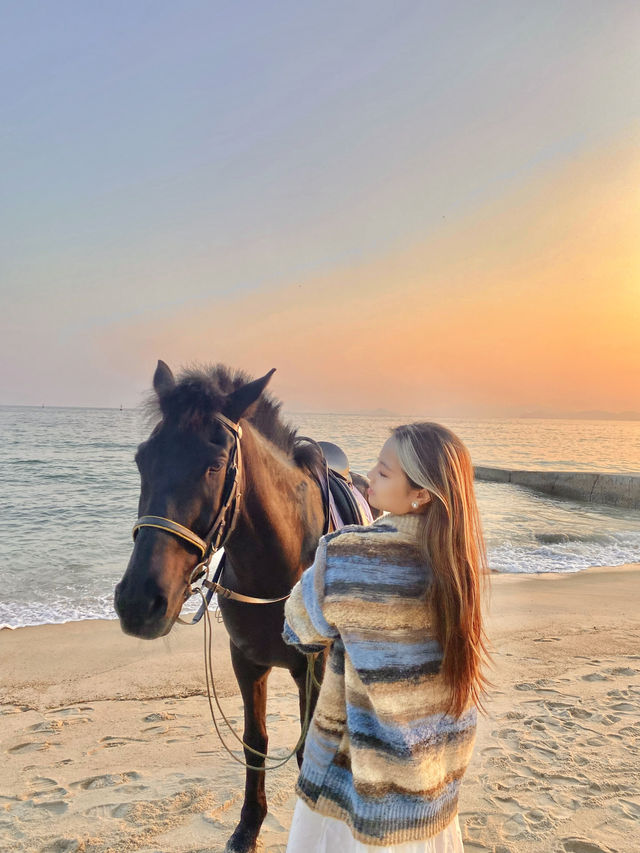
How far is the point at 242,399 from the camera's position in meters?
2.06

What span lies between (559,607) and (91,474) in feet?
52.7

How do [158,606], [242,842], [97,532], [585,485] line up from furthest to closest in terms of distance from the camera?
[585,485] → [97,532] → [242,842] → [158,606]

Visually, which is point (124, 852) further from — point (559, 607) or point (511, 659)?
point (559, 607)

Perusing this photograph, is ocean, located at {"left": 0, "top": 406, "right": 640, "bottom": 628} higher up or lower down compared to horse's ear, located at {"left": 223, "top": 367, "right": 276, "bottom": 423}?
lower down

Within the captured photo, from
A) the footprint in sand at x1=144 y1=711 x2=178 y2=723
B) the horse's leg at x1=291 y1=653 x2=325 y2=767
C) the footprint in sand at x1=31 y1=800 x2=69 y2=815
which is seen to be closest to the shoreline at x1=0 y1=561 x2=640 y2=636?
the footprint in sand at x1=144 y1=711 x2=178 y2=723

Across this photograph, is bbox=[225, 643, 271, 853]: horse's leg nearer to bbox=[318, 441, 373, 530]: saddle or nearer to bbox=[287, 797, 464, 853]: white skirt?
bbox=[318, 441, 373, 530]: saddle

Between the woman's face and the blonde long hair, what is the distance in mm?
17

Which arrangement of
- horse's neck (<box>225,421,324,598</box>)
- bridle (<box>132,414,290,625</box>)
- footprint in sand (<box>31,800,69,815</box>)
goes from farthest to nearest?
footprint in sand (<box>31,800,69,815</box>)
horse's neck (<box>225,421,324,598</box>)
bridle (<box>132,414,290,625</box>)

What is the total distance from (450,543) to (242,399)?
1.01m

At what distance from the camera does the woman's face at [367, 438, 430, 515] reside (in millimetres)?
1473

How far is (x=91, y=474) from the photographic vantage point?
1867 cm

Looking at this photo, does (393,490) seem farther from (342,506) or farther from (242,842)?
(242,842)

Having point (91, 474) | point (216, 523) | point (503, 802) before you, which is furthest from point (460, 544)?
point (91, 474)

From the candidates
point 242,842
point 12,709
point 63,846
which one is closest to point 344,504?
point 242,842
